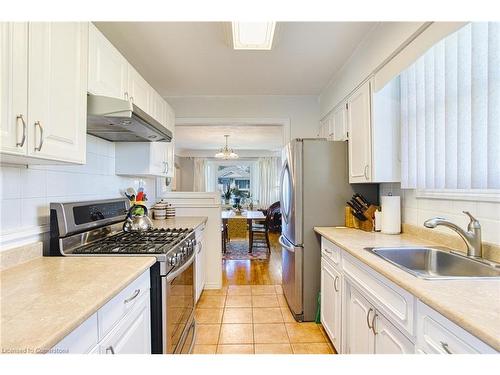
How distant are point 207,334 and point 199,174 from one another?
6190 millimetres

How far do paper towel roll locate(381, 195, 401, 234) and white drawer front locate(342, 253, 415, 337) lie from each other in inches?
22.9

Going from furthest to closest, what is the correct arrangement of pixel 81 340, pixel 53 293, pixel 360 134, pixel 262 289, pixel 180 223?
pixel 262 289, pixel 180 223, pixel 360 134, pixel 53 293, pixel 81 340

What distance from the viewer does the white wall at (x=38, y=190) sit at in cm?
126

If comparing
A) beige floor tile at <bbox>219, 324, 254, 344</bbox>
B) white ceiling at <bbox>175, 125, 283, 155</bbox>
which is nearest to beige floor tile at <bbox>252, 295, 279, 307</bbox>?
beige floor tile at <bbox>219, 324, 254, 344</bbox>

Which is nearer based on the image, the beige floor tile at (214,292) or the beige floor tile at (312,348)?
the beige floor tile at (312,348)

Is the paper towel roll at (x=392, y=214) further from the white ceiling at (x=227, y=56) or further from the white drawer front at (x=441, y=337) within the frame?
the white ceiling at (x=227, y=56)

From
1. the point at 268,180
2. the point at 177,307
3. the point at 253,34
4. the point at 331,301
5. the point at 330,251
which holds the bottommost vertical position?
the point at 331,301

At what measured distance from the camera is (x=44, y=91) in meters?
1.08

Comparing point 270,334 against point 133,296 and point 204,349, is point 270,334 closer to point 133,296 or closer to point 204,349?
point 204,349

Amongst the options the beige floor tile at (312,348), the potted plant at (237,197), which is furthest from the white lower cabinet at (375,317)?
the potted plant at (237,197)

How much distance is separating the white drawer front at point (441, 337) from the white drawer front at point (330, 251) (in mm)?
921

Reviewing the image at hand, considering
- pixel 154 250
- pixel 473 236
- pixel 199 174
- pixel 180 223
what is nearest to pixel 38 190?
pixel 154 250
